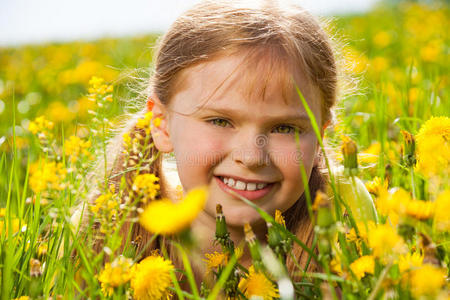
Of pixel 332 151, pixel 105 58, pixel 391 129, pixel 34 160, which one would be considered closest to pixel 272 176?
pixel 332 151

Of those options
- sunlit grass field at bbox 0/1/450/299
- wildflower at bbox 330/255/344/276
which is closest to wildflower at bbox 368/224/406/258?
sunlit grass field at bbox 0/1/450/299

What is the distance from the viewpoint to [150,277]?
110 cm

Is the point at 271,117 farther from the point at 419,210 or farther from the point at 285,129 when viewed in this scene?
the point at 419,210

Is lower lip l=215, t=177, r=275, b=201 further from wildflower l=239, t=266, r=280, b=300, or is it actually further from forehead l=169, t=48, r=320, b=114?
wildflower l=239, t=266, r=280, b=300

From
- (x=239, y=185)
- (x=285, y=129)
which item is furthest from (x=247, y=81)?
(x=239, y=185)

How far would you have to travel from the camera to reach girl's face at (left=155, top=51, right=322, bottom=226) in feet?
4.99

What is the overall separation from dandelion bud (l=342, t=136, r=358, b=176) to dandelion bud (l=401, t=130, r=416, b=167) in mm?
248

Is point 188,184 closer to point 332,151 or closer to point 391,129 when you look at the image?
point 332,151

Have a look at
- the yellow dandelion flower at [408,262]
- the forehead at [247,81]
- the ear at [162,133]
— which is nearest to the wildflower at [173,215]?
the yellow dandelion flower at [408,262]

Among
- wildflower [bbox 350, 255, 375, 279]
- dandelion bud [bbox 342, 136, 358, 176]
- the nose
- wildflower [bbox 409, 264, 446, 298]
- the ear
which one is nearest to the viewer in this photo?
wildflower [bbox 409, 264, 446, 298]

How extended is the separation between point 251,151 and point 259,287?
1.50 ft

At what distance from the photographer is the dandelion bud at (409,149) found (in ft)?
4.36

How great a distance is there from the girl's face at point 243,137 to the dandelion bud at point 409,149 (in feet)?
0.94

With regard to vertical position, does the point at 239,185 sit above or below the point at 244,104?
below
